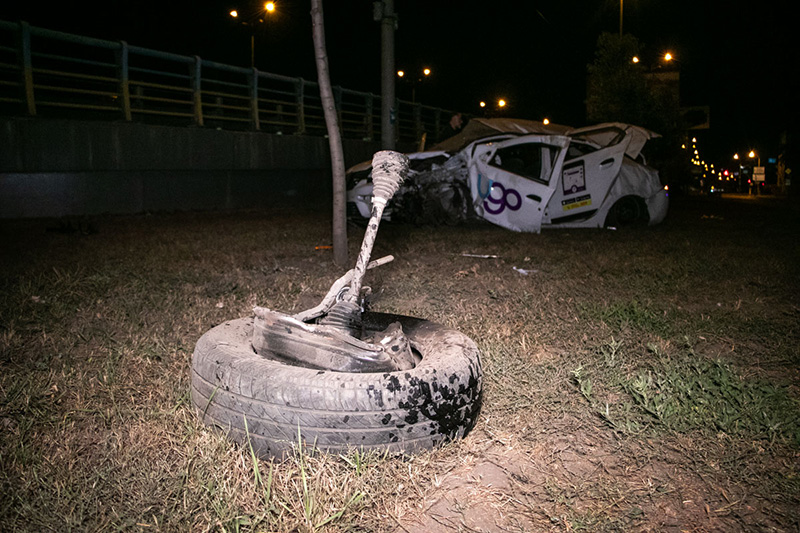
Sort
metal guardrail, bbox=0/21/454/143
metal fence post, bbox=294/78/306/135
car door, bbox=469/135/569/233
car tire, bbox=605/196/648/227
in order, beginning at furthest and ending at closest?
metal fence post, bbox=294/78/306/135
car tire, bbox=605/196/648/227
metal guardrail, bbox=0/21/454/143
car door, bbox=469/135/569/233

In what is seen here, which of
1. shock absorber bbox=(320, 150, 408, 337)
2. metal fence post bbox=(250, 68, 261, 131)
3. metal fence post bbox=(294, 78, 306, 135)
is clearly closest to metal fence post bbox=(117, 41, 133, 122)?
metal fence post bbox=(250, 68, 261, 131)

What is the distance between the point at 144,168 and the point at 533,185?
7030 mm

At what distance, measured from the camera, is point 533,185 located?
8523mm

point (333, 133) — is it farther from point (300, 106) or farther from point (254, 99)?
point (300, 106)

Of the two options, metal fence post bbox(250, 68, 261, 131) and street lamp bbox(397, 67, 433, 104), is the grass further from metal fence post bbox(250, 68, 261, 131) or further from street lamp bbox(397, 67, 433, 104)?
street lamp bbox(397, 67, 433, 104)

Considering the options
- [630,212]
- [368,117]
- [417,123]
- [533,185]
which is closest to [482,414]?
[533,185]

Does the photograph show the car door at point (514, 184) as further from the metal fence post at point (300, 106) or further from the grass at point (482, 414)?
the metal fence post at point (300, 106)

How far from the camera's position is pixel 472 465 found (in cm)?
220

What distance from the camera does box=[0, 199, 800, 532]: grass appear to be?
A: 1888 mm

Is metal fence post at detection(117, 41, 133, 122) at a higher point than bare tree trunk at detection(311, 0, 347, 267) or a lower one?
higher

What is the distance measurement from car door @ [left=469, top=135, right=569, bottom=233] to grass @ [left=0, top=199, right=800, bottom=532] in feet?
9.96

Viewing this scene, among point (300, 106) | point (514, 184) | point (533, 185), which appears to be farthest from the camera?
point (300, 106)

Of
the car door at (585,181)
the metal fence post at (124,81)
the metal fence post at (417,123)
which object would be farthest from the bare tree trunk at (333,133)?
the metal fence post at (417,123)

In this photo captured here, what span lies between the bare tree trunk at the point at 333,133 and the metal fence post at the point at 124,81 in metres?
6.44
